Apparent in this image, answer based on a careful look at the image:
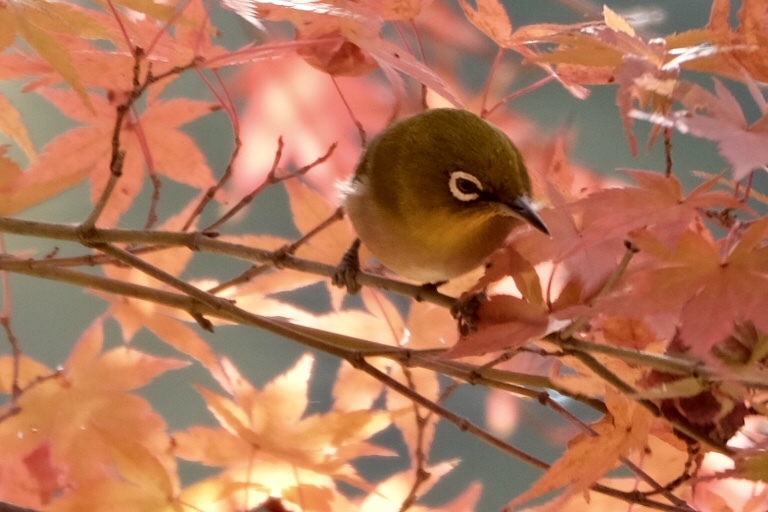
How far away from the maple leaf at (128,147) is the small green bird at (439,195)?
0.15m

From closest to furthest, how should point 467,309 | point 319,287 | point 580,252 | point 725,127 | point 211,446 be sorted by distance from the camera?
1. point 725,127
2. point 580,252
3. point 467,309
4. point 211,446
5. point 319,287

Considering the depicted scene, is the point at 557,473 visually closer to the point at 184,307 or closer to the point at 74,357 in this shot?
the point at 184,307

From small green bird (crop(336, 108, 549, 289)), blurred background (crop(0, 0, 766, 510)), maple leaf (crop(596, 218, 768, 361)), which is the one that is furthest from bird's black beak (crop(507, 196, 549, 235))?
blurred background (crop(0, 0, 766, 510))

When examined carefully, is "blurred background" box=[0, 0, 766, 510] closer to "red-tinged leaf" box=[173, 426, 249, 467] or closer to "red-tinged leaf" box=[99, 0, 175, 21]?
"red-tinged leaf" box=[173, 426, 249, 467]

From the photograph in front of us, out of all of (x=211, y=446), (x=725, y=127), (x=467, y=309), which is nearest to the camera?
(x=725, y=127)

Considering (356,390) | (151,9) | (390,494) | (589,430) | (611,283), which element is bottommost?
(390,494)

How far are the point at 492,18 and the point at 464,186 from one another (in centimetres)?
12

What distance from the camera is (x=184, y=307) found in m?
0.47

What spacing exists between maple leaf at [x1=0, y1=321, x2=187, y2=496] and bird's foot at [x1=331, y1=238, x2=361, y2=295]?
0.56 ft

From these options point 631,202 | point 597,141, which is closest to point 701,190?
point 631,202

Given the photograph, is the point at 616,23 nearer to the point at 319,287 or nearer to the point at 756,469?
the point at 756,469

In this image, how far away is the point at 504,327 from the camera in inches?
13.5

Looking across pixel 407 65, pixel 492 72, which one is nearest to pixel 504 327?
pixel 407 65

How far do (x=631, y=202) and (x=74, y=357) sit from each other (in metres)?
0.53
